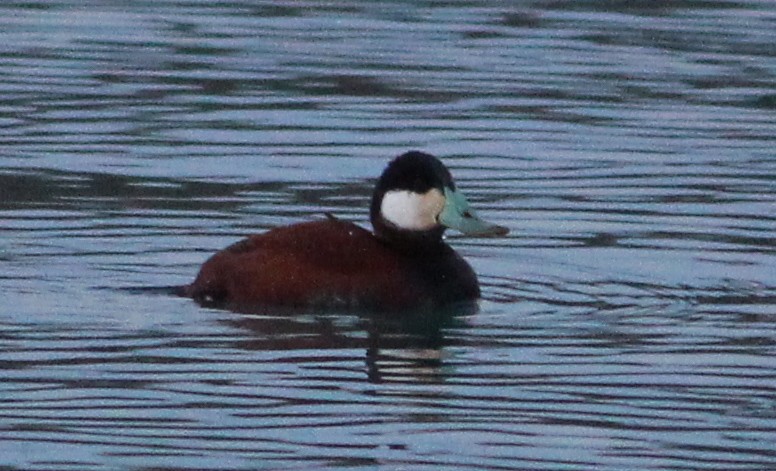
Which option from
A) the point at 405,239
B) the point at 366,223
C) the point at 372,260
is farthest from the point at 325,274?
the point at 366,223

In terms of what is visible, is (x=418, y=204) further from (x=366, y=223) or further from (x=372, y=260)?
(x=366, y=223)

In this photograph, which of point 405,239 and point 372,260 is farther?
point 405,239

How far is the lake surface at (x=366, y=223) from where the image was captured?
330 inches

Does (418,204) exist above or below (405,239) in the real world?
above

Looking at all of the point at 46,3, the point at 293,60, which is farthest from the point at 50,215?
the point at 46,3

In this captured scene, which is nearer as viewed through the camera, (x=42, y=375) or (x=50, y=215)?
(x=42, y=375)

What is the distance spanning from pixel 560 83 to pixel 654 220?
4382 mm

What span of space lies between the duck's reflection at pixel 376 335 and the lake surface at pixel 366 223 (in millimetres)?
24

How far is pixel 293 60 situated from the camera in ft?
58.5

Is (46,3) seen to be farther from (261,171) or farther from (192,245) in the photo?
(192,245)

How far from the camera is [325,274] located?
1064 centimetres

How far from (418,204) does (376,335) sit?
0.97 metres

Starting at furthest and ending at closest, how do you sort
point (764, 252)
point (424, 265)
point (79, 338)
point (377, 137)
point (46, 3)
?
1. point (46, 3)
2. point (377, 137)
3. point (764, 252)
4. point (424, 265)
5. point (79, 338)

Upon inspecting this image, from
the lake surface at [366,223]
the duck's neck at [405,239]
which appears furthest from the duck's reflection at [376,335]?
the duck's neck at [405,239]
